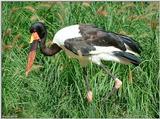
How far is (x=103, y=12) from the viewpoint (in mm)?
6773

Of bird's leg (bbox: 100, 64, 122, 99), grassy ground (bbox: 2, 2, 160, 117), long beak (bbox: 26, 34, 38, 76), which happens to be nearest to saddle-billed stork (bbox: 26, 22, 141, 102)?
bird's leg (bbox: 100, 64, 122, 99)

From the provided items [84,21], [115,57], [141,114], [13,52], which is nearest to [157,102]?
[141,114]

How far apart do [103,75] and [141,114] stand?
0.51 meters

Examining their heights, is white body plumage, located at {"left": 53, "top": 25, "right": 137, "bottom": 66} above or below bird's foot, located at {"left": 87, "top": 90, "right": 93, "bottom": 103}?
above

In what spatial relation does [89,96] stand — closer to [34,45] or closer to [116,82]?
[116,82]

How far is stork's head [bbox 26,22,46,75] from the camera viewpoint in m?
6.75

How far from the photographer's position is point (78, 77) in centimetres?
671

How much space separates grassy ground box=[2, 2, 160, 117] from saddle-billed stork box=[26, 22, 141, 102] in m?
0.13

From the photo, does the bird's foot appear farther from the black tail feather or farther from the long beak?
the long beak

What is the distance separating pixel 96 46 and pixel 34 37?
0.69 metres

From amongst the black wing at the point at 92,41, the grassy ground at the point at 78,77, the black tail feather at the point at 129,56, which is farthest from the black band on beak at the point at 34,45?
the black tail feather at the point at 129,56

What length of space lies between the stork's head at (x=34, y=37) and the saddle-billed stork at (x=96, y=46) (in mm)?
201

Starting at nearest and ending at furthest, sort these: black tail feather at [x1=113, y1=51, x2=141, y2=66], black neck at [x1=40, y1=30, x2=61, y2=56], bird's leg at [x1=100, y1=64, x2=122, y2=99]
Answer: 1. black tail feather at [x1=113, y1=51, x2=141, y2=66]
2. bird's leg at [x1=100, y1=64, x2=122, y2=99]
3. black neck at [x1=40, y1=30, x2=61, y2=56]

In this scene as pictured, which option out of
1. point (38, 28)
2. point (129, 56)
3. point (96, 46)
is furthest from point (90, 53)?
point (38, 28)
